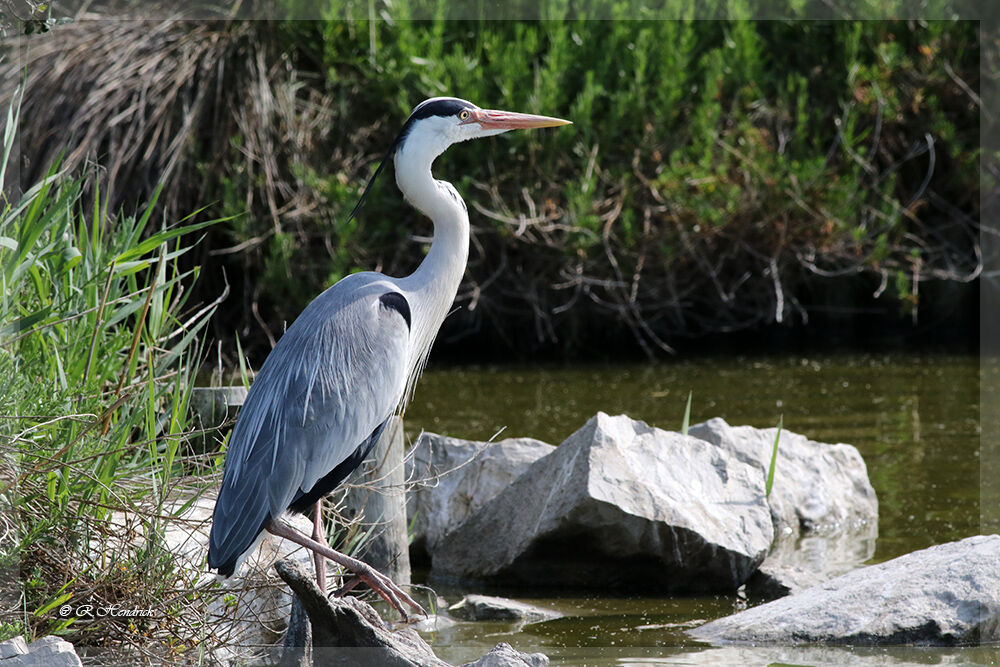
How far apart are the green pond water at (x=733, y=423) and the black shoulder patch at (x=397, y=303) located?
44.4 inches

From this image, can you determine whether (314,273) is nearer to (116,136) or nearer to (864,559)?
(116,136)

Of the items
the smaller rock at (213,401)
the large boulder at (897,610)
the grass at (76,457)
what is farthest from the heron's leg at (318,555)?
the large boulder at (897,610)

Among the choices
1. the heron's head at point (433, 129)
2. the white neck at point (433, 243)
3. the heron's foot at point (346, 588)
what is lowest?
the heron's foot at point (346, 588)

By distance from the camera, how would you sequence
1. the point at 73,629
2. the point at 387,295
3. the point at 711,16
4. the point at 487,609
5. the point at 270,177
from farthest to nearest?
the point at 711,16 < the point at 270,177 < the point at 487,609 < the point at 387,295 < the point at 73,629

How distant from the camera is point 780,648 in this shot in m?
3.86

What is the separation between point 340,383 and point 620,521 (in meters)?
1.49

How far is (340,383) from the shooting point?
11.7 ft

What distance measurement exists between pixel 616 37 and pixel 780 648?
237 inches

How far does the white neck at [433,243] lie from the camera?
3885 mm

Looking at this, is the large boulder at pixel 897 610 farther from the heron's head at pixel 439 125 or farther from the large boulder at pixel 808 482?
the heron's head at pixel 439 125

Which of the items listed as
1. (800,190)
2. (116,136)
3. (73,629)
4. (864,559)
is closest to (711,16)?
(800,190)

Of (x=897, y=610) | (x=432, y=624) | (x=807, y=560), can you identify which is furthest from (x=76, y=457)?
(x=807, y=560)

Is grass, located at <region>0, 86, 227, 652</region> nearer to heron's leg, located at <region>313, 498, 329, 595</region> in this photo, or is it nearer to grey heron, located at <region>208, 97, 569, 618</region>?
grey heron, located at <region>208, 97, 569, 618</region>

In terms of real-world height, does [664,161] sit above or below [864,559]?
above
